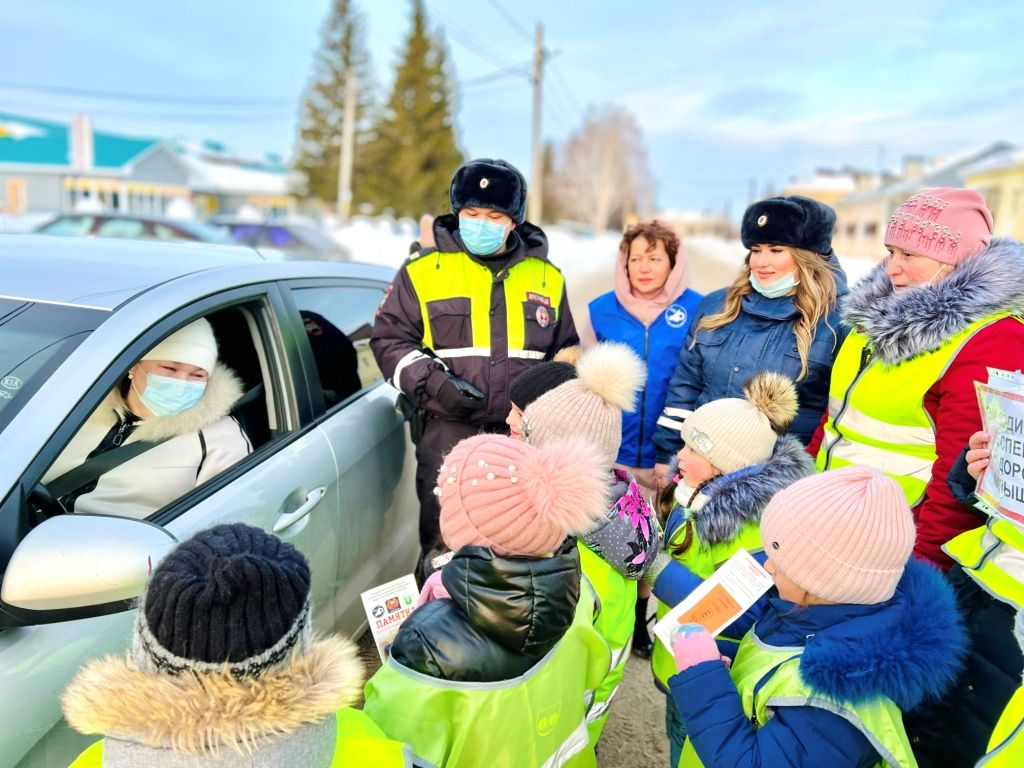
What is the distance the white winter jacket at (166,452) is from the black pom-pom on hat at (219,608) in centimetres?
102

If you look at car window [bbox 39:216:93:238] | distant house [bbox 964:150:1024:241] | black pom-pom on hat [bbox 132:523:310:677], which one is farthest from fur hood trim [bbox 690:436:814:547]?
distant house [bbox 964:150:1024:241]

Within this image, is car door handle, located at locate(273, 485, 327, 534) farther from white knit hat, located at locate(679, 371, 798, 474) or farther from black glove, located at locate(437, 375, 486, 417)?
white knit hat, located at locate(679, 371, 798, 474)

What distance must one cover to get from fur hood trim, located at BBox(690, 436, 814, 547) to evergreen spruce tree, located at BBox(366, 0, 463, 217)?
4159cm

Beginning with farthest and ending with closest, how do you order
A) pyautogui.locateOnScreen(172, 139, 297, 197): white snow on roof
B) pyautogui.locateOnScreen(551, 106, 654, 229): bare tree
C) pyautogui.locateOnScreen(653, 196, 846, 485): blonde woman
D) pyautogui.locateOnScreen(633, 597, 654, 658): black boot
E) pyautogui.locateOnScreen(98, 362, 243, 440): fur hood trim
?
pyautogui.locateOnScreen(551, 106, 654, 229): bare tree
pyautogui.locateOnScreen(172, 139, 297, 197): white snow on roof
pyautogui.locateOnScreen(633, 597, 654, 658): black boot
pyautogui.locateOnScreen(653, 196, 846, 485): blonde woman
pyautogui.locateOnScreen(98, 362, 243, 440): fur hood trim

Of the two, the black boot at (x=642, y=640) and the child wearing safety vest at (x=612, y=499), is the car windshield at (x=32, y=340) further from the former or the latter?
the black boot at (x=642, y=640)

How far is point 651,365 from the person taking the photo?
342cm

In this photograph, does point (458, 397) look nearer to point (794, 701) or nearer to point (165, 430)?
point (165, 430)

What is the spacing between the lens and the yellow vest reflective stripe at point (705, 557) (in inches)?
81.5

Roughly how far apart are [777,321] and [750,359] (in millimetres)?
203

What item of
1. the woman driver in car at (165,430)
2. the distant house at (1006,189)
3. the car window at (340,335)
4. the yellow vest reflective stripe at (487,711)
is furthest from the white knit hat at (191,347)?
the distant house at (1006,189)

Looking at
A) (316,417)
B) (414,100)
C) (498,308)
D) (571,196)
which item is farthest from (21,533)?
(571,196)

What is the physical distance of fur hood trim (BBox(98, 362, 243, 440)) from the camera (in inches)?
87.9

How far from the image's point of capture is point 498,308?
3061 mm

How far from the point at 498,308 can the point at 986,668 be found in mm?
2071
